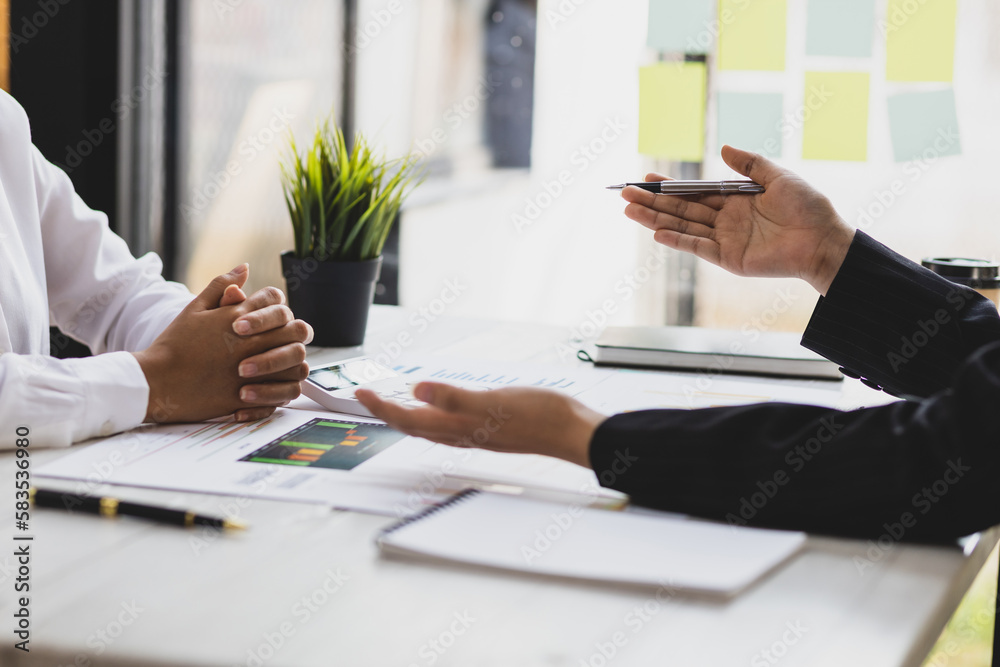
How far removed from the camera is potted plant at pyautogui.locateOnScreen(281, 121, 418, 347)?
1449mm

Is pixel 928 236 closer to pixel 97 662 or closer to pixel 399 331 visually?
pixel 399 331

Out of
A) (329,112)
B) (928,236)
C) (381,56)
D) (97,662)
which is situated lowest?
(97,662)

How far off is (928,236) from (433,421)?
140cm

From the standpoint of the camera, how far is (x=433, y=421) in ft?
2.69

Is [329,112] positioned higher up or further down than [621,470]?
higher up

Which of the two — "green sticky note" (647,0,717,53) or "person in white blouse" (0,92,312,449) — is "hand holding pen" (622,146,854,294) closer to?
"person in white blouse" (0,92,312,449)

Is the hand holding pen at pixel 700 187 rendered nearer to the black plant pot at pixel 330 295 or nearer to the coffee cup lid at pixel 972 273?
the coffee cup lid at pixel 972 273

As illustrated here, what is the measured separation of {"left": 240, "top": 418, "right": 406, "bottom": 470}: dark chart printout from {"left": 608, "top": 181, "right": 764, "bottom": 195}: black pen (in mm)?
515

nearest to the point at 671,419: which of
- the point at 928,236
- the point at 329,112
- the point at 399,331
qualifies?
the point at 399,331

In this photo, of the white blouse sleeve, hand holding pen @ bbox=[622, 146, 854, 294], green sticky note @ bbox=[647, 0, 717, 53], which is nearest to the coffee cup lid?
hand holding pen @ bbox=[622, 146, 854, 294]


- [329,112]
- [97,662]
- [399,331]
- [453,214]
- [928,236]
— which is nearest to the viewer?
[97,662]

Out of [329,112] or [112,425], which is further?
[329,112]

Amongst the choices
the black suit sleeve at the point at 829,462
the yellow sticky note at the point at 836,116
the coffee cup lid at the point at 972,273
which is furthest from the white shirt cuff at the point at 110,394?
the yellow sticky note at the point at 836,116

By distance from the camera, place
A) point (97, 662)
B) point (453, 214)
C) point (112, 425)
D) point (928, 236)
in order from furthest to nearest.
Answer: point (453, 214), point (928, 236), point (112, 425), point (97, 662)
